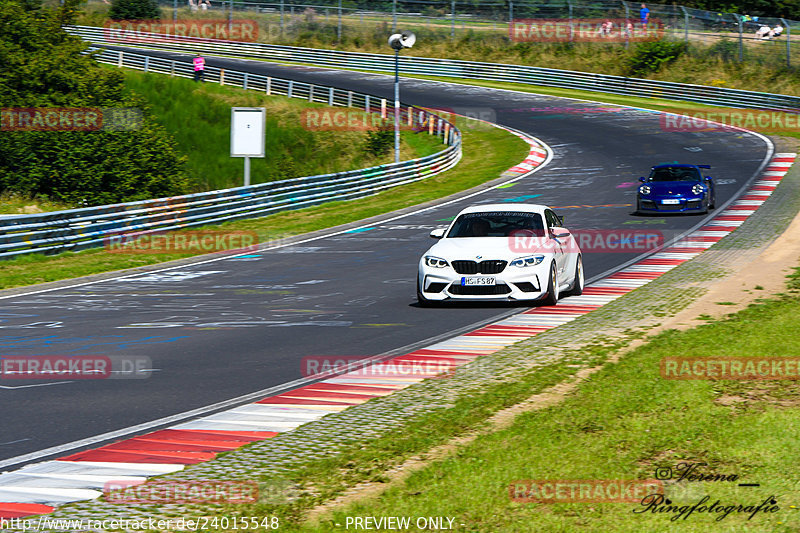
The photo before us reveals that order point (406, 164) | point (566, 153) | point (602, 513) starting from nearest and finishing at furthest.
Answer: point (602, 513) → point (406, 164) → point (566, 153)

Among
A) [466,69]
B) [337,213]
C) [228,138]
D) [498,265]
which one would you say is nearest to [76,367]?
[498,265]

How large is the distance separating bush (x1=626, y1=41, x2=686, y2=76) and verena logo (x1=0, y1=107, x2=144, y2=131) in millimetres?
33951

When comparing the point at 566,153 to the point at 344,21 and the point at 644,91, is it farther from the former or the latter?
the point at 344,21

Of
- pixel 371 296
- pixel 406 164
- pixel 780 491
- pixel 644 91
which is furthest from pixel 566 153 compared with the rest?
pixel 780 491

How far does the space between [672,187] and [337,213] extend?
32.5ft

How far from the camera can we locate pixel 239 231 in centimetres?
2675

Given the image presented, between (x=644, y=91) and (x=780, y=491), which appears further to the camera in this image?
(x=644, y=91)

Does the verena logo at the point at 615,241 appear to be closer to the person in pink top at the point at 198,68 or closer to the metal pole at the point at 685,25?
the person in pink top at the point at 198,68

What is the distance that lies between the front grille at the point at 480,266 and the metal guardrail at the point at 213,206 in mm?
11716

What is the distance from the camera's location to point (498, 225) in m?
15.4

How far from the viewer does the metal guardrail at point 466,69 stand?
53125 millimetres

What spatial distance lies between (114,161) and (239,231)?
13.3 meters

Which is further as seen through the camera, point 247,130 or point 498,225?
point 247,130

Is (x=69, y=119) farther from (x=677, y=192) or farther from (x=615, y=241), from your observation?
(x=615, y=241)
